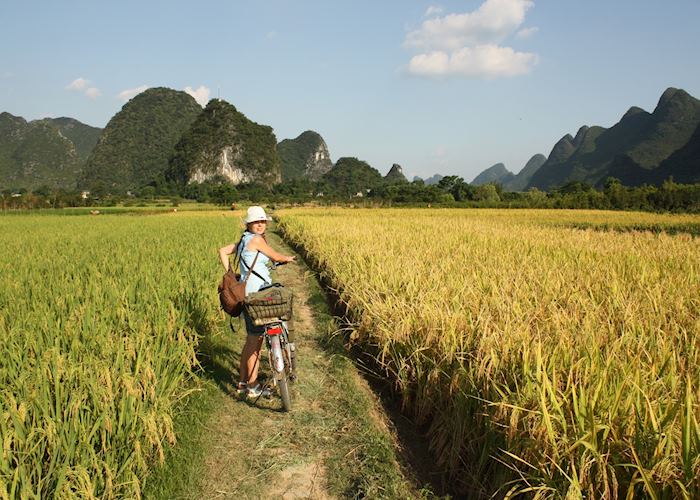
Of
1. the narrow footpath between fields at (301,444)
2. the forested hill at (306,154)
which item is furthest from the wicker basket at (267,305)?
the forested hill at (306,154)

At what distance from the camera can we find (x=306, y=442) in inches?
111

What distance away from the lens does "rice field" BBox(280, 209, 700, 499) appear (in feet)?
5.36

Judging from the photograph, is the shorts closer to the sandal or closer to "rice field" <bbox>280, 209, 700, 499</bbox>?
the sandal

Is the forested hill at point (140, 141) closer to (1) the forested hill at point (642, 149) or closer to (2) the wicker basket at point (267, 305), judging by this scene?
(2) the wicker basket at point (267, 305)

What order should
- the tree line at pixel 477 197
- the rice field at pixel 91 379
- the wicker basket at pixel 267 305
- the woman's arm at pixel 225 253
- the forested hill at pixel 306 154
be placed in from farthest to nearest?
the forested hill at pixel 306 154
the tree line at pixel 477 197
the woman's arm at pixel 225 253
the wicker basket at pixel 267 305
the rice field at pixel 91 379

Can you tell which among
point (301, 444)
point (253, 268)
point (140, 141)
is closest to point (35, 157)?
point (140, 141)

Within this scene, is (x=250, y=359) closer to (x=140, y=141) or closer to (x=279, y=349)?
(x=279, y=349)

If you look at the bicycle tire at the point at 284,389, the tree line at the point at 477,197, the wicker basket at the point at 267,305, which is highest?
the tree line at the point at 477,197

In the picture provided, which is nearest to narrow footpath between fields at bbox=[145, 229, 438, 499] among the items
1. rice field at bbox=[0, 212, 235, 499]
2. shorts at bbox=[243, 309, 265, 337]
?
rice field at bbox=[0, 212, 235, 499]

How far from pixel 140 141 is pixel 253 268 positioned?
126800 mm

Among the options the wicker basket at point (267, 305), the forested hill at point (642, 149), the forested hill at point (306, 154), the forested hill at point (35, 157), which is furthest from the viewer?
the forested hill at point (306, 154)

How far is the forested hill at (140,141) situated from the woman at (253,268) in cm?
10166

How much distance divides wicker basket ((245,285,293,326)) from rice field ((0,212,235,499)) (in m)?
0.62

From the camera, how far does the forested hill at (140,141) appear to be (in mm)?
103375
